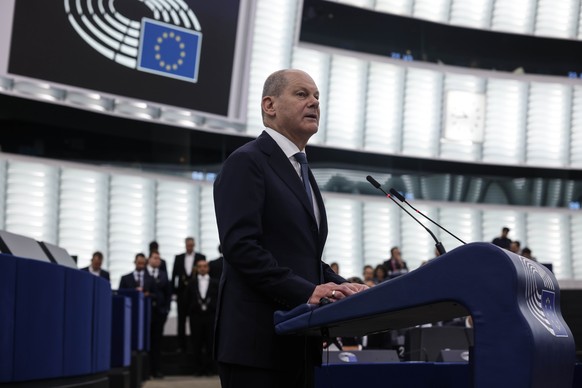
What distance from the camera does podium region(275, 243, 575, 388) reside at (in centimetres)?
187

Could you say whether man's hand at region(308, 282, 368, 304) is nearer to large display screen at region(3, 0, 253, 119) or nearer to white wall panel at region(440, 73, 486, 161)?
large display screen at region(3, 0, 253, 119)

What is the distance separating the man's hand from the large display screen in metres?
11.5

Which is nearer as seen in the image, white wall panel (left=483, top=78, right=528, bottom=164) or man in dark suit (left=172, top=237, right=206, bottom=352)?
man in dark suit (left=172, top=237, right=206, bottom=352)

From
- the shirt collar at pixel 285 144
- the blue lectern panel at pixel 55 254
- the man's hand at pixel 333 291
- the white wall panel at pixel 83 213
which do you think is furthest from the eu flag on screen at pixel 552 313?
the white wall panel at pixel 83 213

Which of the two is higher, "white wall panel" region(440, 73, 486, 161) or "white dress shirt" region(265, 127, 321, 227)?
"white wall panel" region(440, 73, 486, 161)

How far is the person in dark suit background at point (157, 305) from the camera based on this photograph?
12.9m

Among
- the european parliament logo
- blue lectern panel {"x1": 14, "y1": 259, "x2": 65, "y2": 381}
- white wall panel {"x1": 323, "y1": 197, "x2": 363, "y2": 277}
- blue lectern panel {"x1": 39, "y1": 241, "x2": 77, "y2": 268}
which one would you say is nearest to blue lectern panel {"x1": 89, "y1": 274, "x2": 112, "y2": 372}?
blue lectern panel {"x1": 39, "y1": 241, "x2": 77, "y2": 268}

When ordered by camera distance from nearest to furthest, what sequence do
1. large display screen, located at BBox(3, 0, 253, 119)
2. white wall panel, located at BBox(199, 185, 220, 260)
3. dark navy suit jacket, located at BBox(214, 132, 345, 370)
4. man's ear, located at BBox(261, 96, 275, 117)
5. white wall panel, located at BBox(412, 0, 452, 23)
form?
dark navy suit jacket, located at BBox(214, 132, 345, 370)
man's ear, located at BBox(261, 96, 275, 117)
large display screen, located at BBox(3, 0, 253, 119)
white wall panel, located at BBox(199, 185, 220, 260)
white wall panel, located at BBox(412, 0, 452, 23)

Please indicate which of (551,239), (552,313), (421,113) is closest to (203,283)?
Result: (421,113)

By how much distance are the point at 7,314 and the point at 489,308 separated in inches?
141

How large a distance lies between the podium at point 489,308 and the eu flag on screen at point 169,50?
12916mm

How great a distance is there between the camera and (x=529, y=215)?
21766 millimetres

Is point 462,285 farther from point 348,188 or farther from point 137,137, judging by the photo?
point 348,188

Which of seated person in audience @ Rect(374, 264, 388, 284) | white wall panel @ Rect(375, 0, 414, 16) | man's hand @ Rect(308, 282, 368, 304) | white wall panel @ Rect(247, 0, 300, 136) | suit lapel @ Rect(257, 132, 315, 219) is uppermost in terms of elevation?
white wall panel @ Rect(375, 0, 414, 16)
